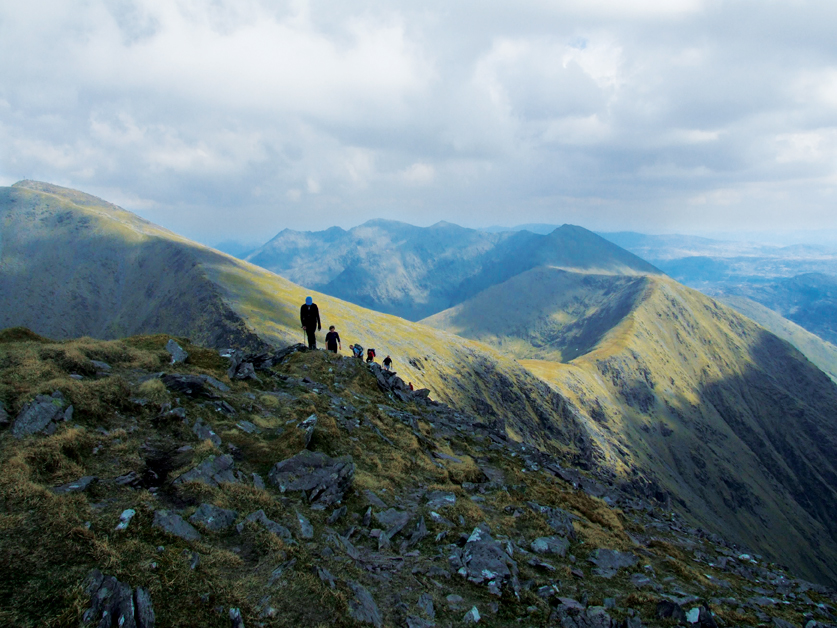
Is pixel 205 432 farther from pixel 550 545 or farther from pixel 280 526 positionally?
pixel 550 545

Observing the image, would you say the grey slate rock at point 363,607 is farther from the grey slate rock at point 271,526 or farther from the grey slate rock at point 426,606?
the grey slate rock at point 271,526

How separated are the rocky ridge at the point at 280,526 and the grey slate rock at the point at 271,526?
0.17ft

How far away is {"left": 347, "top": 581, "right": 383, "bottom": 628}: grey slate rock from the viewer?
29.1 feet

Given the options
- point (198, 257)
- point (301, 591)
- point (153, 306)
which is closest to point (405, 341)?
point (153, 306)

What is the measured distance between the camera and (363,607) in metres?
9.17

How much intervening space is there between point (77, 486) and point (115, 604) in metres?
4.72

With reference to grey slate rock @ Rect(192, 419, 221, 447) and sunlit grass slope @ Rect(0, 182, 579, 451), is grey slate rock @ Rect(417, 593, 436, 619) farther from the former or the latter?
sunlit grass slope @ Rect(0, 182, 579, 451)

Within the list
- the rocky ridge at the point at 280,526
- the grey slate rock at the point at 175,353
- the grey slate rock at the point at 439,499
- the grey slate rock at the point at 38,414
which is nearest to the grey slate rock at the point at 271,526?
the rocky ridge at the point at 280,526

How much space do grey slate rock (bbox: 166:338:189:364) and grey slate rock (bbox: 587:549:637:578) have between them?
19.8 m

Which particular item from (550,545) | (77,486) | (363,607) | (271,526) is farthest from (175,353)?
(550,545)

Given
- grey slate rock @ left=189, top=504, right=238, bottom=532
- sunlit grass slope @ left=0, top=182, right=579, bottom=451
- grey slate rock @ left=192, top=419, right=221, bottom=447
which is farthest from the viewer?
sunlit grass slope @ left=0, top=182, right=579, bottom=451

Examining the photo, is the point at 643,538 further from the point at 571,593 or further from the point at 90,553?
the point at 90,553

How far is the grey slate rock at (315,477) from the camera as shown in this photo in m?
13.5

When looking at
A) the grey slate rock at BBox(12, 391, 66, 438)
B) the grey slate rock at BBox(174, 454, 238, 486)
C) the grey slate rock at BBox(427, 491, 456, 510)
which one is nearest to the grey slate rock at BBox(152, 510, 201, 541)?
the grey slate rock at BBox(174, 454, 238, 486)
